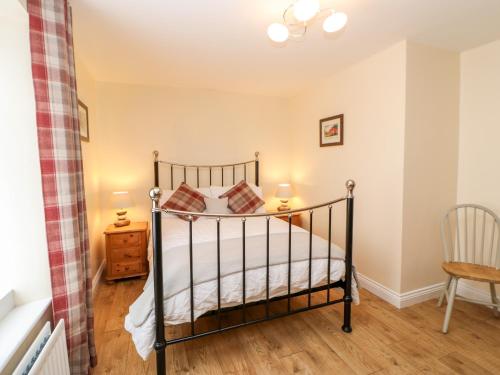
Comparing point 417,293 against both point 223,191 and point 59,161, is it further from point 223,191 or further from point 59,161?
point 59,161

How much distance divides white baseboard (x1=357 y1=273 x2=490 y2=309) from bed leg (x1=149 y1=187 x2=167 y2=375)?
201cm

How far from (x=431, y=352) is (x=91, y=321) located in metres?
2.24

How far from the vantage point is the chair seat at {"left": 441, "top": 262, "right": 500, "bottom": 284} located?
74.9 inches

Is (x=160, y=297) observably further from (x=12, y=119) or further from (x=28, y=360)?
(x=12, y=119)

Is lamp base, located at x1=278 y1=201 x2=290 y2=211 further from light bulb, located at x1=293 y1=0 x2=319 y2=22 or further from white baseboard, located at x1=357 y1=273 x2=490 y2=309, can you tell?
light bulb, located at x1=293 y1=0 x2=319 y2=22

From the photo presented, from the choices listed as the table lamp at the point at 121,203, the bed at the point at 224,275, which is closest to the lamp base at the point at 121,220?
the table lamp at the point at 121,203

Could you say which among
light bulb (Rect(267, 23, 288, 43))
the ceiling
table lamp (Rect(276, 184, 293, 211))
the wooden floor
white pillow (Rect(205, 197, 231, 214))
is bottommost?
the wooden floor

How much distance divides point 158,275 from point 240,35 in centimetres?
188

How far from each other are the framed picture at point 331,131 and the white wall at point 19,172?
2690 mm

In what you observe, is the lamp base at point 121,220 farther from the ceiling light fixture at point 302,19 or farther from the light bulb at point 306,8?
the light bulb at point 306,8

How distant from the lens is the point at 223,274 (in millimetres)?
1654

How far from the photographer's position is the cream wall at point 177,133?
324 centimetres

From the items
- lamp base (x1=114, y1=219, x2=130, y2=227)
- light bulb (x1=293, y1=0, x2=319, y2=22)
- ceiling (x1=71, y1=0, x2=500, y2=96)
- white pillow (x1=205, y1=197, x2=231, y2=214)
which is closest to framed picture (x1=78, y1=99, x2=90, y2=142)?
ceiling (x1=71, y1=0, x2=500, y2=96)

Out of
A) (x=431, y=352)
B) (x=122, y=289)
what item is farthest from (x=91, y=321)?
(x=431, y=352)
